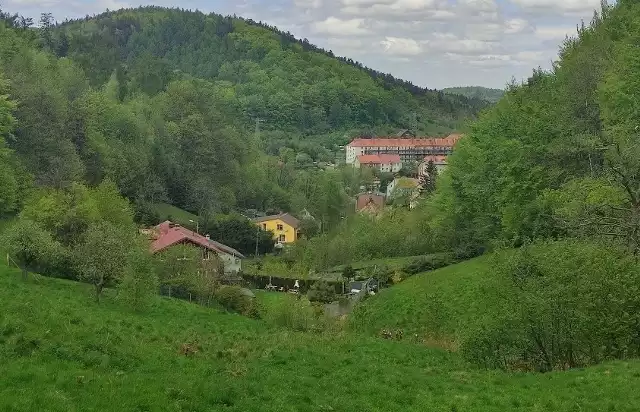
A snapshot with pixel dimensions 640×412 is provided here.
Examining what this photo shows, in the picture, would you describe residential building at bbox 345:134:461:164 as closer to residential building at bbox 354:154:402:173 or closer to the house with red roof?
residential building at bbox 354:154:402:173

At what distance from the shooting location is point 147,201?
241ft

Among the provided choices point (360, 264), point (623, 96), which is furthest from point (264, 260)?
point (623, 96)

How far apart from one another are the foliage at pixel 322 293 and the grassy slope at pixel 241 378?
86.1ft

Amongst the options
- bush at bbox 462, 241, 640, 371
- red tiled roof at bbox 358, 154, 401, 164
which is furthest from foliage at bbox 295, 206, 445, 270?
red tiled roof at bbox 358, 154, 401, 164

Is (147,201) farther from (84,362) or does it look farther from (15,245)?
(84,362)

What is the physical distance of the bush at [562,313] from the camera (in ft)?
56.2

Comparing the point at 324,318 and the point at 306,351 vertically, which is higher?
the point at 306,351

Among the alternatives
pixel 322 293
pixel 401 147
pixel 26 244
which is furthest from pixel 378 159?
pixel 26 244

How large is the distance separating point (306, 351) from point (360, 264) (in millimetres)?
38188

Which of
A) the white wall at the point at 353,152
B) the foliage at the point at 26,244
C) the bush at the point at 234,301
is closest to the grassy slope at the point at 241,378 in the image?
the foliage at the point at 26,244

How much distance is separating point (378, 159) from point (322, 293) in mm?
124841

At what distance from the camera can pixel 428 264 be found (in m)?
48.8

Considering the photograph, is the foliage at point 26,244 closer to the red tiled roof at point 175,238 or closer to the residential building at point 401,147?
the red tiled roof at point 175,238

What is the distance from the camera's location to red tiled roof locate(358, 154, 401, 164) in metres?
166
